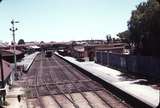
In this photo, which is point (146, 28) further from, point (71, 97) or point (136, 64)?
point (71, 97)

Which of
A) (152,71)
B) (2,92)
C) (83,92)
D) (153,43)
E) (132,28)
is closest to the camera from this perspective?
(2,92)

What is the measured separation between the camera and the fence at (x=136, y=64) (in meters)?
34.9

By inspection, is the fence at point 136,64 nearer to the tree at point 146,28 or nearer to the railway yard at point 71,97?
the tree at point 146,28

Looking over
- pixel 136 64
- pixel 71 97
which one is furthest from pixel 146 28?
pixel 71 97

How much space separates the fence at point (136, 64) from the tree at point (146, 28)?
1.54m

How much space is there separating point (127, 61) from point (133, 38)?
3180 millimetres

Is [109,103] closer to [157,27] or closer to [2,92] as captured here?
[2,92]

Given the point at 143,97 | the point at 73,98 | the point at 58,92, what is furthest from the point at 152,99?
the point at 58,92

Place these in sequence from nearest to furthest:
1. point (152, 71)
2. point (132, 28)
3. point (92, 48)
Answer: point (152, 71)
point (132, 28)
point (92, 48)

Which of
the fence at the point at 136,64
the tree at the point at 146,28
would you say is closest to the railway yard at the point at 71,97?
the fence at the point at 136,64

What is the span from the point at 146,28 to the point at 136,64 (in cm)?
473

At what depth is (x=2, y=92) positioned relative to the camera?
2641 centimetres

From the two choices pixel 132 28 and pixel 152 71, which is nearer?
pixel 152 71

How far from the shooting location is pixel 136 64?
135 feet
